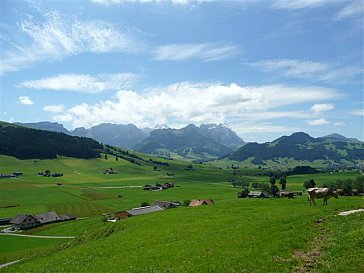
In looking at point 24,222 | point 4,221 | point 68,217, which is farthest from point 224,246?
point 4,221

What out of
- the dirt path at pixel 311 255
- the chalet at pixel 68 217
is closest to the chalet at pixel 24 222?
the chalet at pixel 68 217

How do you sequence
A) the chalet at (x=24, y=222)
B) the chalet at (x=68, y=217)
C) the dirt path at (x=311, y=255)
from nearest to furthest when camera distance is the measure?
the dirt path at (x=311, y=255)
the chalet at (x=24, y=222)
the chalet at (x=68, y=217)

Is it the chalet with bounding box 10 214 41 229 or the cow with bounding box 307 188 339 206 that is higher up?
the cow with bounding box 307 188 339 206

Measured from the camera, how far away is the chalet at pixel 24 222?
137 metres

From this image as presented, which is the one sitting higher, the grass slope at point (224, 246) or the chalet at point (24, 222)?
the grass slope at point (224, 246)

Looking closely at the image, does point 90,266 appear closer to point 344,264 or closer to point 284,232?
point 284,232

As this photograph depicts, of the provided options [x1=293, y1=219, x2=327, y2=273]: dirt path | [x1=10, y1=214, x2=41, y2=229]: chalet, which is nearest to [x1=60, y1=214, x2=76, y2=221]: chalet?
[x1=10, y1=214, x2=41, y2=229]: chalet

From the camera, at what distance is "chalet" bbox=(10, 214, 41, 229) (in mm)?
137250

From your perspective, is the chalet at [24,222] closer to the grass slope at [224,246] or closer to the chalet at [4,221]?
the chalet at [4,221]

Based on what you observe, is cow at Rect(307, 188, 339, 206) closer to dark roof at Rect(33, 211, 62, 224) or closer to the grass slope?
the grass slope

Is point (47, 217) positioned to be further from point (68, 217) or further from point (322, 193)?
point (322, 193)

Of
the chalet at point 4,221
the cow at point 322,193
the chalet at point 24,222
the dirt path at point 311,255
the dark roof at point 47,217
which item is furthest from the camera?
the chalet at point 4,221

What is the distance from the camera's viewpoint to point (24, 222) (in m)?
139

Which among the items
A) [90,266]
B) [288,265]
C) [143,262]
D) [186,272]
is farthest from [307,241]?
[90,266]
